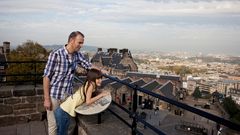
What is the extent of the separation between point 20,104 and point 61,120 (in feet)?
10.1

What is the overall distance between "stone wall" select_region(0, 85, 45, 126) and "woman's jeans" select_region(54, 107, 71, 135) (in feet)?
9.52

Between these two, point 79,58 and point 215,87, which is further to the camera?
point 215,87

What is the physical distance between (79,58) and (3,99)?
314cm

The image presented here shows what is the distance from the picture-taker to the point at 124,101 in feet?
121

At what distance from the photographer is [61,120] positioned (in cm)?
337

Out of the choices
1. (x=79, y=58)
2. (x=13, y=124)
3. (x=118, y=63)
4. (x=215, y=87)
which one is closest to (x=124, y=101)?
(x=118, y=63)

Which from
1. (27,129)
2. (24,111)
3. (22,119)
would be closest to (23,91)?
(24,111)

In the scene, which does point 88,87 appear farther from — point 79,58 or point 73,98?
point 79,58

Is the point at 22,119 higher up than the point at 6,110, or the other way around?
the point at 6,110

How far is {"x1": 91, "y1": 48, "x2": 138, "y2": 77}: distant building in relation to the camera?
50.6 meters

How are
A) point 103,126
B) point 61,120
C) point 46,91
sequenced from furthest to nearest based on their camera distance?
point 103,126 → point 61,120 → point 46,91

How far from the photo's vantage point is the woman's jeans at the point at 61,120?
131 inches

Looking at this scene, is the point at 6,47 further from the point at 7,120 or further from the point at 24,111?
the point at 7,120

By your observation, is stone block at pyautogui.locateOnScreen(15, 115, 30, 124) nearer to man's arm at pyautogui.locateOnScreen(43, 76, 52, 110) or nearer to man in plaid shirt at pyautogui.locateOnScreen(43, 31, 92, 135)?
man in plaid shirt at pyautogui.locateOnScreen(43, 31, 92, 135)
